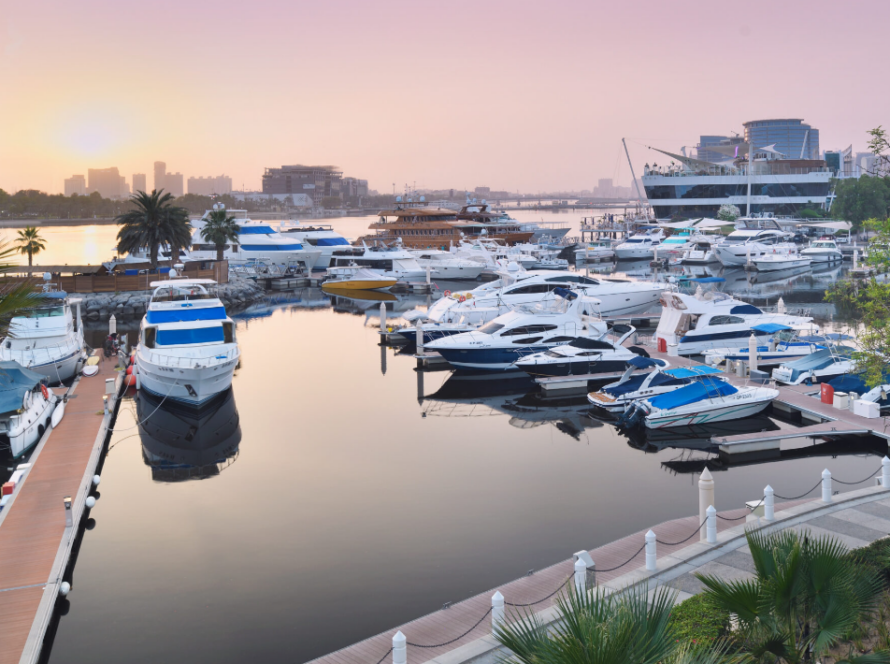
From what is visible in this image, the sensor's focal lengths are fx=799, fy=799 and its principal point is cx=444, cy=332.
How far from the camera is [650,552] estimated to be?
12812mm

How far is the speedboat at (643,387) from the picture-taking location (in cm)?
2580

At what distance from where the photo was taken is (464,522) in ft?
59.1

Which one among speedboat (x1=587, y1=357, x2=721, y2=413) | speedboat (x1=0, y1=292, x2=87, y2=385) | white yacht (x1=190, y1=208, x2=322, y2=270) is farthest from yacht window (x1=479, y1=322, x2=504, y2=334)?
white yacht (x1=190, y1=208, x2=322, y2=270)

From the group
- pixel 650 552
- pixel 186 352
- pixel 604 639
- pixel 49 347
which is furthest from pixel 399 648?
pixel 49 347

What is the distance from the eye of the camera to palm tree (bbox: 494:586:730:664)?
5262mm

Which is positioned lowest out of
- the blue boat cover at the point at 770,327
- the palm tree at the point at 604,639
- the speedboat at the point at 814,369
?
the speedboat at the point at 814,369

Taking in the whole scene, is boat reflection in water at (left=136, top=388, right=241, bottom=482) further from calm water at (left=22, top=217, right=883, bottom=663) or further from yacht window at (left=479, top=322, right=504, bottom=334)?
yacht window at (left=479, top=322, right=504, bottom=334)

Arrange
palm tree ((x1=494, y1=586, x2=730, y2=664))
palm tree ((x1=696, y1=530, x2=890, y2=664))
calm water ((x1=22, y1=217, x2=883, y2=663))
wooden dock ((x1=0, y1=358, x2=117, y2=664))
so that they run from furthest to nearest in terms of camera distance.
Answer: calm water ((x1=22, y1=217, x2=883, y2=663)), wooden dock ((x1=0, y1=358, x2=117, y2=664)), palm tree ((x1=696, y1=530, x2=890, y2=664)), palm tree ((x1=494, y1=586, x2=730, y2=664))

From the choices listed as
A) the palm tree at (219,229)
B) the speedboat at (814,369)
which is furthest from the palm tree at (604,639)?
the palm tree at (219,229)

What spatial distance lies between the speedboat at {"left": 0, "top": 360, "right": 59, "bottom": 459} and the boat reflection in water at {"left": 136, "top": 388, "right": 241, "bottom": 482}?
2947 mm

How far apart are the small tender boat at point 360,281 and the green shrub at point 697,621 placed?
54.3m

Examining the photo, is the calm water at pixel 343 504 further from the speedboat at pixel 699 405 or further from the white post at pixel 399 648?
the white post at pixel 399 648

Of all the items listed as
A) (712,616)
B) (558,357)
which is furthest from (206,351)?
(712,616)

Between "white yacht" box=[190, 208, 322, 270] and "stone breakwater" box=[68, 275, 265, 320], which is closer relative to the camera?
"stone breakwater" box=[68, 275, 265, 320]
